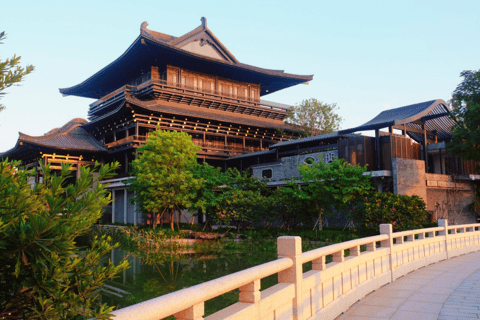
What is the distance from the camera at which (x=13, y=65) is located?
2.58 meters

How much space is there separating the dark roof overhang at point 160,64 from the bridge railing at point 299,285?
24867mm

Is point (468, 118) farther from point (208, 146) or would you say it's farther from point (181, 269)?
point (208, 146)

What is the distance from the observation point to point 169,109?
2980 centimetres

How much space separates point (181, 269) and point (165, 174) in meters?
8.66

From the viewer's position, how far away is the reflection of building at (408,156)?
1892cm

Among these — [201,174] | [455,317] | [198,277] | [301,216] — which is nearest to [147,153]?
[201,174]

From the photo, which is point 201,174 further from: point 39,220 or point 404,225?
point 39,220

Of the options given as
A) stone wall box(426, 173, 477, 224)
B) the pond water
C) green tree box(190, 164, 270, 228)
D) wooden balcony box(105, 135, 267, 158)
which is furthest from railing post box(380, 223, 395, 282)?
wooden balcony box(105, 135, 267, 158)

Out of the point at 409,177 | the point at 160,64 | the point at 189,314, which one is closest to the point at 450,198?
the point at 409,177

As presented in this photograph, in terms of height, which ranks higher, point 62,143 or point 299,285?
point 62,143

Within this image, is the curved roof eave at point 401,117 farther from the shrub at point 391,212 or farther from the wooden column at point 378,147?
the shrub at point 391,212

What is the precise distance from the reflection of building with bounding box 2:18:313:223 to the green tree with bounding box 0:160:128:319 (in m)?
25.2

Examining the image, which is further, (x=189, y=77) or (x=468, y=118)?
(x=189, y=77)

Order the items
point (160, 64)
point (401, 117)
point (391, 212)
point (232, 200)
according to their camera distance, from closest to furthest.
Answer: point (391, 212) < point (401, 117) < point (232, 200) < point (160, 64)
